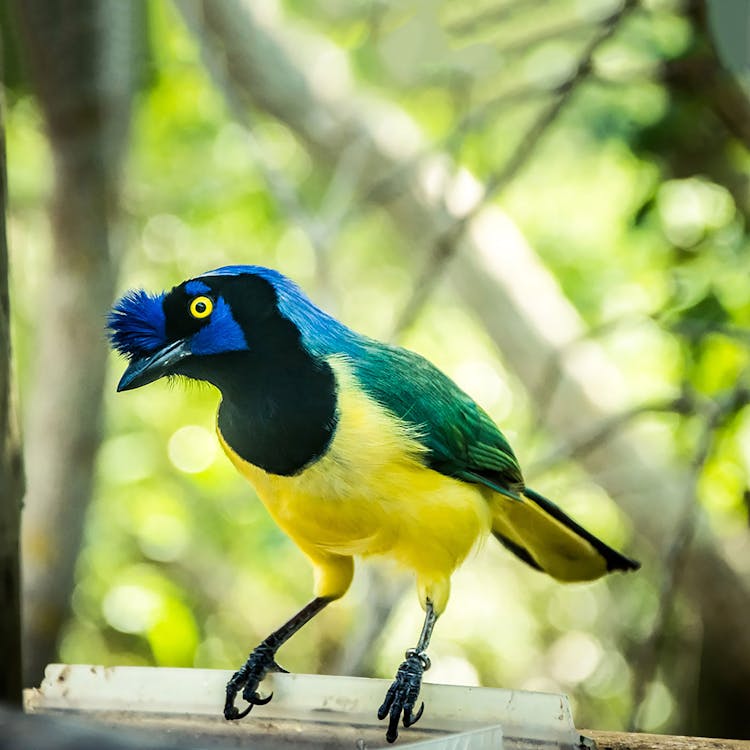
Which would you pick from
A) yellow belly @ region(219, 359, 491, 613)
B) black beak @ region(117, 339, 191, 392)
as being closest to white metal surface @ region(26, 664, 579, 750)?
yellow belly @ region(219, 359, 491, 613)

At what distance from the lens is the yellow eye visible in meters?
1.88

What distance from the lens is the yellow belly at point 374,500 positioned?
1901 mm

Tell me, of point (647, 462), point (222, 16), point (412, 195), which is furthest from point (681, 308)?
point (222, 16)

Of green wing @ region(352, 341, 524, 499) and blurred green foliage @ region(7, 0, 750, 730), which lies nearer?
green wing @ region(352, 341, 524, 499)

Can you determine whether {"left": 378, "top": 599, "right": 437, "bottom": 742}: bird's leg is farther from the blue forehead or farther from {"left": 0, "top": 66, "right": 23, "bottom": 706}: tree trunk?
the blue forehead

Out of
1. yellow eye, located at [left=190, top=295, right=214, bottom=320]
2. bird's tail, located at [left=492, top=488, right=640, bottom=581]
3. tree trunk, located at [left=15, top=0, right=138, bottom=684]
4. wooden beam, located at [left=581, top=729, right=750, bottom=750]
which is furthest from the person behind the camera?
tree trunk, located at [left=15, top=0, right=138, bottom=684]

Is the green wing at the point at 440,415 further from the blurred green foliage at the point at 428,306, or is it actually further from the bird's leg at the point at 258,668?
the blurred green foliage at the point at 428,306

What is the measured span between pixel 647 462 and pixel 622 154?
1295 millimetres

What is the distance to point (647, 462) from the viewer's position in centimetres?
403

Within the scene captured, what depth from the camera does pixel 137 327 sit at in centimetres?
187

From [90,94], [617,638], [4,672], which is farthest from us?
[617,638]

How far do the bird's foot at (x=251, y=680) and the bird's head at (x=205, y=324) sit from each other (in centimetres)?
55

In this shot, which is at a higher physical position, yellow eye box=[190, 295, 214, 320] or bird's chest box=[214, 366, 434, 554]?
yellow eye box=[190, 295, 214, 320]

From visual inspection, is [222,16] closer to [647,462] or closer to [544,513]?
[647,462]
